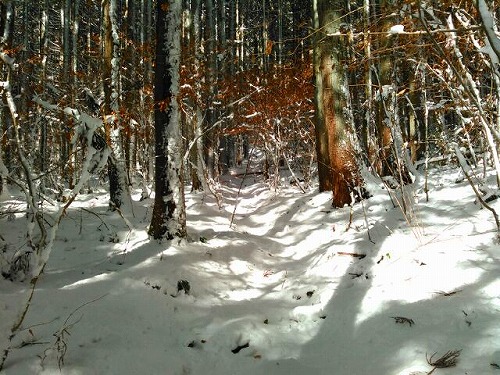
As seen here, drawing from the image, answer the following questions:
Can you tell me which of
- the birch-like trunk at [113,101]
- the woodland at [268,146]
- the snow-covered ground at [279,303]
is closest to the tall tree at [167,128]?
the woodland at [268,146]

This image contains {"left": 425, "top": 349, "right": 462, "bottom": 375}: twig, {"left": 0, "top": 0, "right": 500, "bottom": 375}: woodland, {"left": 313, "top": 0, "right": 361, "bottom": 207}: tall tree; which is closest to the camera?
{"left": 425, "top": 349, "right": 462, "bottom": 375}: twig

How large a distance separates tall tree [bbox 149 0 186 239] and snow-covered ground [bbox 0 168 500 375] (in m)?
0.38

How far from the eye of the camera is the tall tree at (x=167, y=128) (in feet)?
16.7

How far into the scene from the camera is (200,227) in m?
6.50

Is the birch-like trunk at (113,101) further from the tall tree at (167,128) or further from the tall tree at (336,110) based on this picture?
the tall tree at (336,110)

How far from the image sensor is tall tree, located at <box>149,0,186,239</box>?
5086mm

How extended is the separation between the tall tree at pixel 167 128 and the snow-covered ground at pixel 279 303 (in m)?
0.38

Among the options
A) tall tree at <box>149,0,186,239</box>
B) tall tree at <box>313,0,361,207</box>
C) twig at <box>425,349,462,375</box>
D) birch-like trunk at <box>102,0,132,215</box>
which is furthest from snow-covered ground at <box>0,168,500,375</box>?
birch-like trunk at <box>102,0,132,215</box>

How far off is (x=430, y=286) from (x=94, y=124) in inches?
119

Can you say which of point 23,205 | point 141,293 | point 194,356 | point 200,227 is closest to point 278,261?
point 200,227

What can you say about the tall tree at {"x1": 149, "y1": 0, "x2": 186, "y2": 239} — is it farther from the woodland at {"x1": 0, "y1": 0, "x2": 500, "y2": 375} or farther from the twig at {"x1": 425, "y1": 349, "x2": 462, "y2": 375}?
the twig at {"x1": 425, "y1": 349, "x2": 462, "y2": 375}

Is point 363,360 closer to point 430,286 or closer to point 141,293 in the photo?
point 430,286

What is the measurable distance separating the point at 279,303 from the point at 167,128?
286cm

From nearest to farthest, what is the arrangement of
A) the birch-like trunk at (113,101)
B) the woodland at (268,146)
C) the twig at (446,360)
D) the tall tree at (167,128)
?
1. the twig at (446,360)
2. the woodland at (268,146)
3. the tall tree at (167,128)
4. the birch-like trunk at (113,101)
